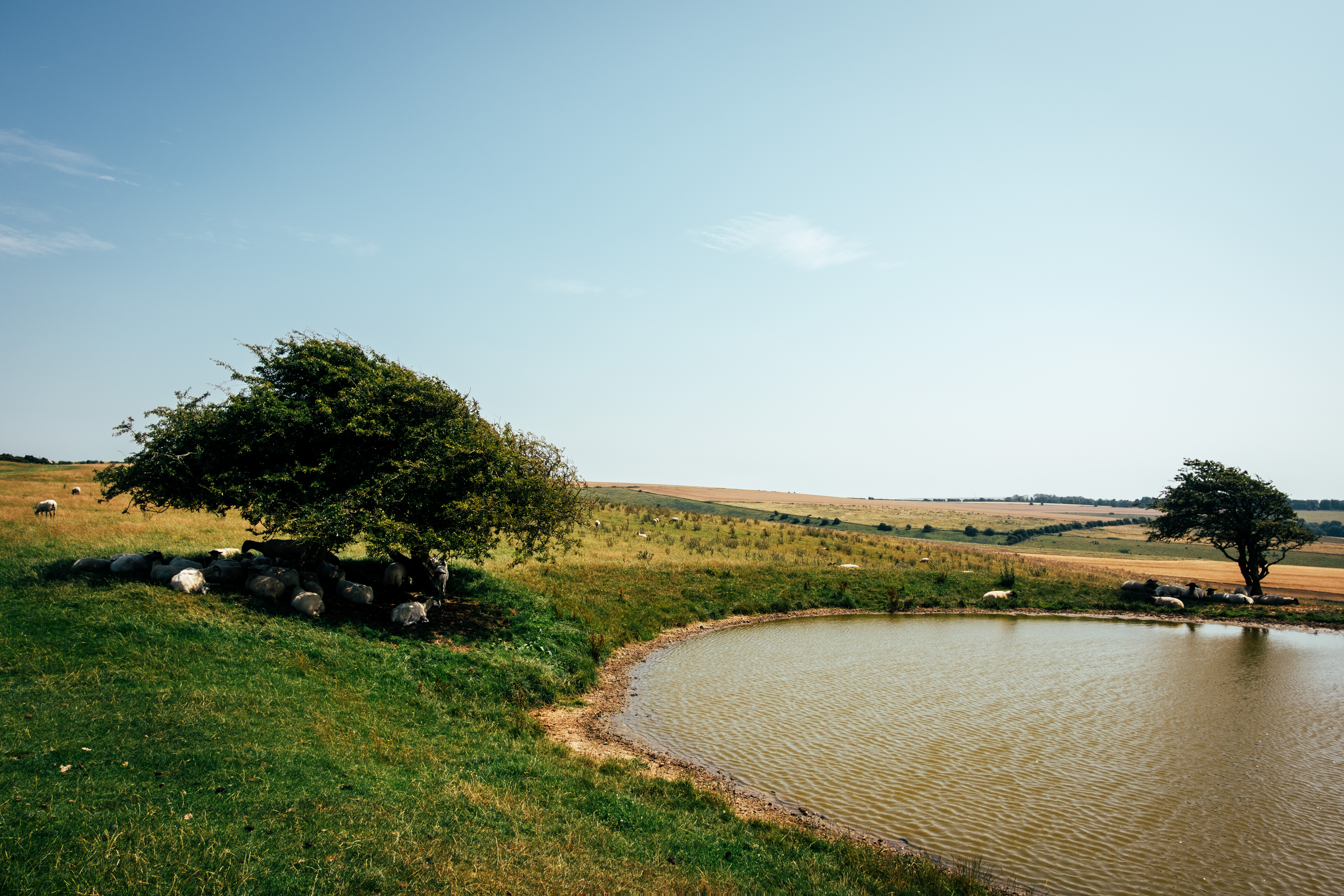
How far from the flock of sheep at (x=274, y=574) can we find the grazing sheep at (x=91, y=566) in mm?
17

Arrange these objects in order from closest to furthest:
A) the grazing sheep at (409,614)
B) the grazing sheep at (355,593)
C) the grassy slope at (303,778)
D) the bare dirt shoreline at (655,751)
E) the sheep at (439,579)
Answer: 1. the grassy slope at (303,778)
2. the bare dirt shoreline at (655,751)
3. the grazing sheep at (409,614)
4. the grazing sheep at (355,593)
5. the sheep at (439,579)

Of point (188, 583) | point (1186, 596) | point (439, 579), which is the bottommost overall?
point (1186, 596)

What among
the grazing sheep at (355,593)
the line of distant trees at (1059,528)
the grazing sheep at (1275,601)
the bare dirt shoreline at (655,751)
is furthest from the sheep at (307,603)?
the line of distant trees at (1059,528)

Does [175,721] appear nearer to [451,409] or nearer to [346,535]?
[346,535]

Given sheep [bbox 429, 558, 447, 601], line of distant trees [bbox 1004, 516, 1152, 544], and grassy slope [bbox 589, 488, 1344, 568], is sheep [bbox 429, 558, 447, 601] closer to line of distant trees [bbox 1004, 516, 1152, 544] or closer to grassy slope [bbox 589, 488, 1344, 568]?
grassy slope [bbox 589, 488, 1344, 568]

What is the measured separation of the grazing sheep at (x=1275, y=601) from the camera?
3825 centimetres

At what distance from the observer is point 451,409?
22.3m

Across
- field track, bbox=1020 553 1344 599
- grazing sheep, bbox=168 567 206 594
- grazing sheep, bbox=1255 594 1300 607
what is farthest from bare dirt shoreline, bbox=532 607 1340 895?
field track, bbox=1020 553 1344 599

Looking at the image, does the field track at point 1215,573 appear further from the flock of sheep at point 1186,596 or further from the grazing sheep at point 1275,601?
the grazing sheep at point 1275,601

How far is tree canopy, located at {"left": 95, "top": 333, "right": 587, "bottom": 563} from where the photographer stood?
18391 mm

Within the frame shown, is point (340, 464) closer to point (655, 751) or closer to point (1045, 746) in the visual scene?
point (655, 751)

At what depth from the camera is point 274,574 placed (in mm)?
18656

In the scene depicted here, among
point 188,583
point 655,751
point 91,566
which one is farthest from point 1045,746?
point 91,566

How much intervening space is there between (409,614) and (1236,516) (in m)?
52.1
